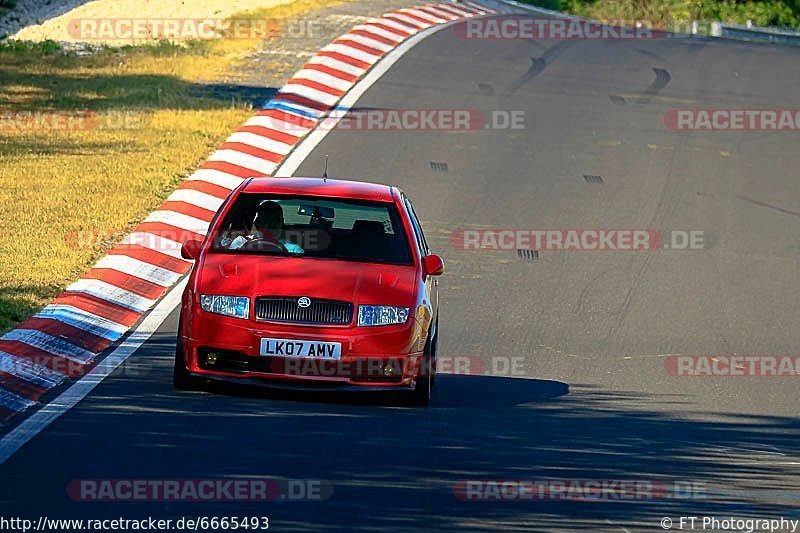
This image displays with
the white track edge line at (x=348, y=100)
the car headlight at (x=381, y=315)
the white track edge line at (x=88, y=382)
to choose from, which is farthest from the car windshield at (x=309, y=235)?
the white track edge line at (x=348, y=100)

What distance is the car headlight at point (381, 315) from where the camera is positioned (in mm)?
10375

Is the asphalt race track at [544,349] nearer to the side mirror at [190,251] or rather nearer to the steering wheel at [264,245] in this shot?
the side mirror at [190,251]

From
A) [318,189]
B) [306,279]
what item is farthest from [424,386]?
[318,189]

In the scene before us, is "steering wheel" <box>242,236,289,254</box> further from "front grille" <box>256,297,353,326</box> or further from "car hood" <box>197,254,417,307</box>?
"front grille" <box>256,297,353,326</box>

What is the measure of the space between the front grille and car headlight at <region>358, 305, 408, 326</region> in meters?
0.09

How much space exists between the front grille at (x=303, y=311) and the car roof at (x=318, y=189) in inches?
58.3

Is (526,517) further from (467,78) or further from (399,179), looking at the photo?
(467,78)

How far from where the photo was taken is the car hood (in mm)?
10391

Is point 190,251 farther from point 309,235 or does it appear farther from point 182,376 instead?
point 182,376

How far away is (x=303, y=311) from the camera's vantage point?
10.3 metres

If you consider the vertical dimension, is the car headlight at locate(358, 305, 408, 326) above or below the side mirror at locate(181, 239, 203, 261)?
below

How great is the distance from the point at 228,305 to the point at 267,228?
1304 mm

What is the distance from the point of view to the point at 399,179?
63.3 feet

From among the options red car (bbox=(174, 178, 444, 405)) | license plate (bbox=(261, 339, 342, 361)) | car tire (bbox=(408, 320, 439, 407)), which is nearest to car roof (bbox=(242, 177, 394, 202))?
red car (bbox=(174, 178, 444, 405))
